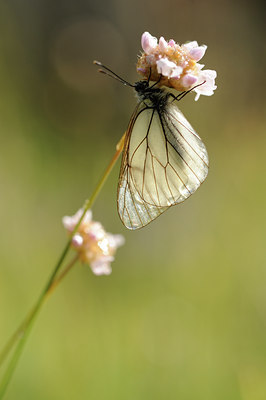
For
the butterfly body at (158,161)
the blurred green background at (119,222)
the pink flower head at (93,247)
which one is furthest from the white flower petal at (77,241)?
the blurred green background at (119,222)

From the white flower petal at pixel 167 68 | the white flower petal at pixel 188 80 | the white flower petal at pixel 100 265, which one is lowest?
the white flower petal at pixel 100 265

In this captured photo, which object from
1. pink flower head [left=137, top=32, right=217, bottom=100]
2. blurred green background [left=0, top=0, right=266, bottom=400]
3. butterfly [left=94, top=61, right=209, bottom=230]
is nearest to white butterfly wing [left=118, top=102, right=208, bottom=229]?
butterfly [left=94, top=61, right=209, bottom=230]

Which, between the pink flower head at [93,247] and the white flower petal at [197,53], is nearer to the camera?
the white flower petal at [197,53]

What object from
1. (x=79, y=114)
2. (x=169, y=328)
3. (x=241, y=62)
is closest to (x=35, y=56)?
(x=79, y=114)

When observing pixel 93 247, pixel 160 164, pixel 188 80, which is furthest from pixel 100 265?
pixel 188 80

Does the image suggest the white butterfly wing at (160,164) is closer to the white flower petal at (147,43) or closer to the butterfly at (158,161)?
the butterfly at (158,161)

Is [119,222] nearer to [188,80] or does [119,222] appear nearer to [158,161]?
[158,161]
